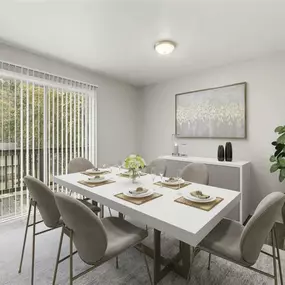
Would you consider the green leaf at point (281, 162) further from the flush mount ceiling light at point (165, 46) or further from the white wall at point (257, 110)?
the flush mount ceiling light at point (165, 46)

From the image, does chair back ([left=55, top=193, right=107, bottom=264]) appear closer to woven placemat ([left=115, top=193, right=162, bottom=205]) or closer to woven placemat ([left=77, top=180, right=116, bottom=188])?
woven placemat ([left=115, top=193, right=162, bottom=205])

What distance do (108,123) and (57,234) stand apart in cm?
224

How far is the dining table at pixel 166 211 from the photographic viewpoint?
111cm

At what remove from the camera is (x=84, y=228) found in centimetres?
116

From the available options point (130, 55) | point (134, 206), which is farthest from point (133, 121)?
point (134, 206)

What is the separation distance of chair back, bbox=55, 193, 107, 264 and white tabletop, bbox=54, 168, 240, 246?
0.28 metres

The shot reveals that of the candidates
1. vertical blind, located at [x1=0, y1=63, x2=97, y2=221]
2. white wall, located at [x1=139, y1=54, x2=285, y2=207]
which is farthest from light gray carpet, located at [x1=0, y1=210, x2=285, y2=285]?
white wall, located at [x1=139, y1=54, x2=285, y2=207]

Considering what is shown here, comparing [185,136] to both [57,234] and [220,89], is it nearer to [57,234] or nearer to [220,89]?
[220,89]

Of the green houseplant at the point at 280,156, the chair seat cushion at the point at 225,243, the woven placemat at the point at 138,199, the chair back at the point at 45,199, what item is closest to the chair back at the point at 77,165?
the chair back at the point at 45,199

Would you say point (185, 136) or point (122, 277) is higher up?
point (185, 136)

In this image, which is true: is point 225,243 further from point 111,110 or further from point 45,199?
point 111,110

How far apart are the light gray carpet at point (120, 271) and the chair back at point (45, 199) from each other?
20.4 inches

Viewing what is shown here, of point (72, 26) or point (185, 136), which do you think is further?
point (185, 136)

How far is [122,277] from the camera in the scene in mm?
1688
